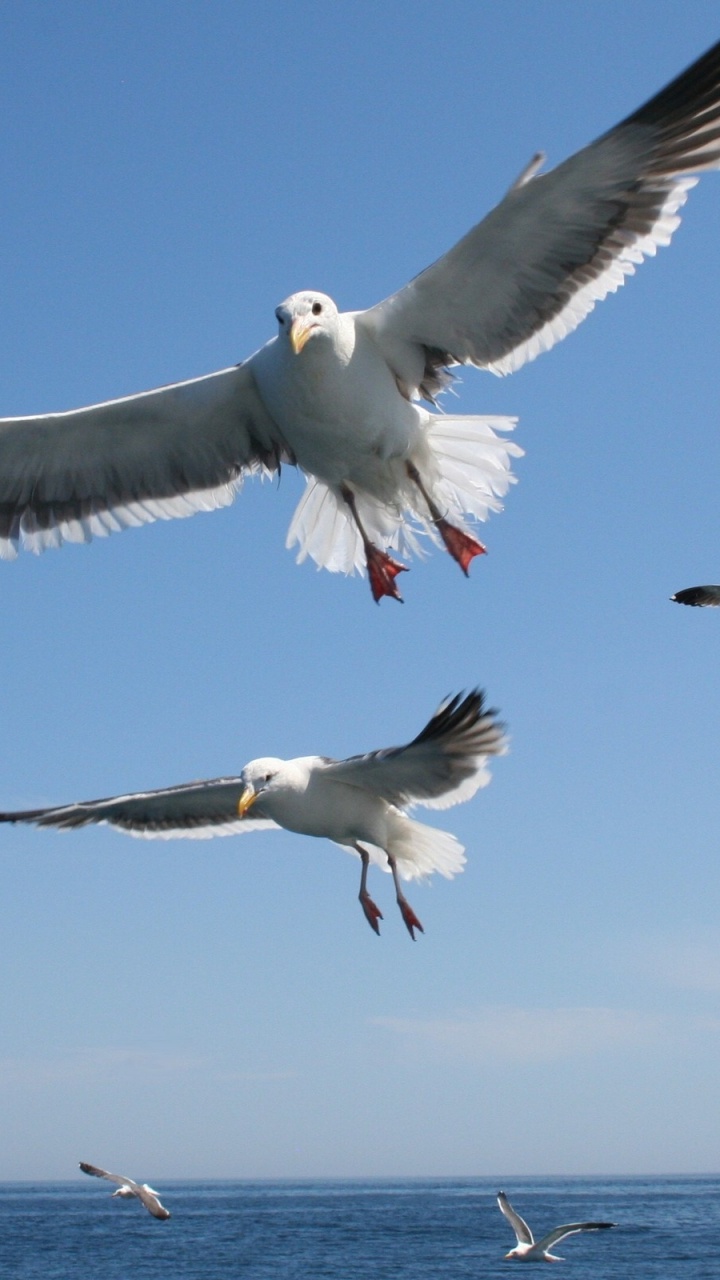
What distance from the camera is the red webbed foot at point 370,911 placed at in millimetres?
7262

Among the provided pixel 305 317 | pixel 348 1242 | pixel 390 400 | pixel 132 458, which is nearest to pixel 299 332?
pixel 305 317

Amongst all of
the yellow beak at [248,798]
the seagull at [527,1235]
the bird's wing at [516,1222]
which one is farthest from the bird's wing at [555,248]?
the bird's wing at [516,1222]

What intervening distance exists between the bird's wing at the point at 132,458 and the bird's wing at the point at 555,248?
2.88 ft

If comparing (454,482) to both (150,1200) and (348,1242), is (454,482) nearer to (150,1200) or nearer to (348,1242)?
(150,1200)

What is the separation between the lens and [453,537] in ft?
25.5

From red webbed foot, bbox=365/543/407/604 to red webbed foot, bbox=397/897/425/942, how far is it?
1455mm

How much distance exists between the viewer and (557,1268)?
142 ft

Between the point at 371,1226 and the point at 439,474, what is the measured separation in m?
57.1

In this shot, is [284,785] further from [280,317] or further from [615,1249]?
[615,1249]

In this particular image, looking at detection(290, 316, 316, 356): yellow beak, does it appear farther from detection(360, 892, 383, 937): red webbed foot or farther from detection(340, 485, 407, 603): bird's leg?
detection(360, 892, 383, 937): red webbed foot

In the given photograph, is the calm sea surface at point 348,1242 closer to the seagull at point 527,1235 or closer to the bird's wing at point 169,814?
the seagull at point 527,1235

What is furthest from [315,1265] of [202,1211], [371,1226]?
[202,1211]

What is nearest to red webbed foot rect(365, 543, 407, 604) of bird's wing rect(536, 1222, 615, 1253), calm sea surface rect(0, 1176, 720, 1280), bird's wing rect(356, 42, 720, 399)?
bird's wing rect(356, 42, 720, 399)

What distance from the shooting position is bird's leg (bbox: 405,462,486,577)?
25.2 feet
